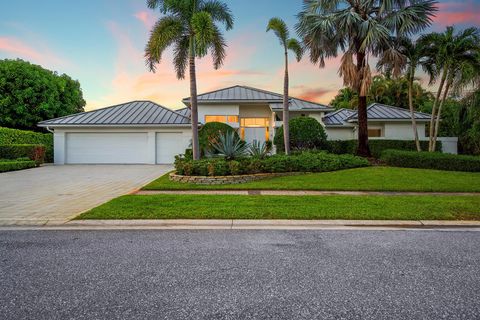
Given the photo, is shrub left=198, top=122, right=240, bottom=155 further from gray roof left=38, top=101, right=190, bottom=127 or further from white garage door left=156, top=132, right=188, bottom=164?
white garage door left=156, top=132, right=188, bottom=164

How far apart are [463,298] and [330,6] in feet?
58.0

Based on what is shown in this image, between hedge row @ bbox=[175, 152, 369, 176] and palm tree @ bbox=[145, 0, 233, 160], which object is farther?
palm tree @ bbox=[145, 0, 233, 160]

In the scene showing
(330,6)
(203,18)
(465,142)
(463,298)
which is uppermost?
(330,6)

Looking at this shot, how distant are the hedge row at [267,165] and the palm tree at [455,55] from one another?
25.0ft

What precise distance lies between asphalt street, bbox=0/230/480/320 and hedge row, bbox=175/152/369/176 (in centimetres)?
631

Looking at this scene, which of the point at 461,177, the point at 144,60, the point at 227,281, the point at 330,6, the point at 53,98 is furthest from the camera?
the point at 53,98

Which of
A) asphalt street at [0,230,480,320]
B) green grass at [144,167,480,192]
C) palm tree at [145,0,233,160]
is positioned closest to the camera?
asphalt street at [0,230,480,320]

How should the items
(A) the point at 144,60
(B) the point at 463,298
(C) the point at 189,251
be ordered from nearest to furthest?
(B) the point at 463,298
(C) the point at 189,251
(A) the point at 144,60

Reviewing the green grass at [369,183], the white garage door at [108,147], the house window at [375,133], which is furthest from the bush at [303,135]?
the white garage door at [108,147]

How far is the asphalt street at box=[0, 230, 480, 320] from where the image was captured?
2543 millimetres

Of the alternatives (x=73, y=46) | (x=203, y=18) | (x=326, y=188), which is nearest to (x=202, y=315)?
(x=326, y=188)

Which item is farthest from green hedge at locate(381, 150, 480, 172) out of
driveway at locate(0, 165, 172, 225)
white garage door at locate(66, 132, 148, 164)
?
white garage door at locate(66, 132, 148, 164)

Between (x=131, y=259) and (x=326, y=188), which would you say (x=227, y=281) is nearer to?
(x=131, y=259)

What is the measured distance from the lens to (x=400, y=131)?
21.4 metres
